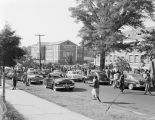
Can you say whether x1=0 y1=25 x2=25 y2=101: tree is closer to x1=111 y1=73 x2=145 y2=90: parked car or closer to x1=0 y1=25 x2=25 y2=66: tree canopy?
x1=0 y1=25 x2=25 y2=66: tree canopy

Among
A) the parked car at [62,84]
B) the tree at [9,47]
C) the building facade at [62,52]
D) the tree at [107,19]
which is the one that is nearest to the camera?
the parked car at [62,84]

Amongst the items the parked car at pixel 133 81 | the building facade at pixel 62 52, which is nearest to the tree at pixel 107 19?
the parked car at pixel 133 81

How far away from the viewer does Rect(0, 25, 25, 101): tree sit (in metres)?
27.7

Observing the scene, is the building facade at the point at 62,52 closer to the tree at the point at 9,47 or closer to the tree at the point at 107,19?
the tree at the point at 107,19

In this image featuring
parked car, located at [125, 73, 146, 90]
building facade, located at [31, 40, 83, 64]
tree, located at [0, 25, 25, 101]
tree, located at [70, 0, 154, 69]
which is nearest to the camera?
parked car, located at [125, 73, 146, 90]

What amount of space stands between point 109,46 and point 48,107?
84.1 feet

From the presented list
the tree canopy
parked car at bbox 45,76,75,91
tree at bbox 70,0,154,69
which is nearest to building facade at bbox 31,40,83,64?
tree at bbox 70,0,154,69

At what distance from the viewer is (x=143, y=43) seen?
2859 centimetres

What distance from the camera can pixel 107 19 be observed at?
4012 cm

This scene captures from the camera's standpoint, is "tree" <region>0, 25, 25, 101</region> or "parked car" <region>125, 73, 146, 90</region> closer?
"parked car" <region>125, 73, 146, 90</region>

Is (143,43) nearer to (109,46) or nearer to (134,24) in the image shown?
(109,46)

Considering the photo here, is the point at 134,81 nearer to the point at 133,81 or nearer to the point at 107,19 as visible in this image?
the point at 133,81

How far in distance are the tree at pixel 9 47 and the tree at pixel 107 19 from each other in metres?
13.1

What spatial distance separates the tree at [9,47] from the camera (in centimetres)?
2772
